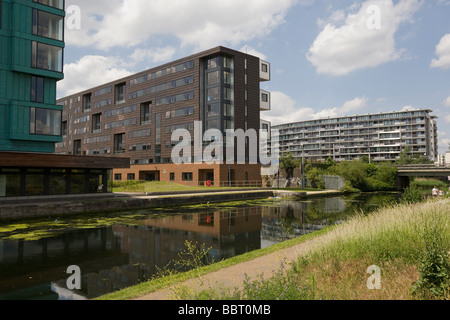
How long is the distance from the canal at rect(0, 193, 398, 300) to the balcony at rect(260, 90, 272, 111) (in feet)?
131

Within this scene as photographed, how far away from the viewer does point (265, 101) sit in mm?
64500

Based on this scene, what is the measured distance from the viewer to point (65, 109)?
94.9 meters

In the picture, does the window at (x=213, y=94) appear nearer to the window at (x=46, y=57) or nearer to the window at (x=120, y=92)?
the window at (x=46, y=57)

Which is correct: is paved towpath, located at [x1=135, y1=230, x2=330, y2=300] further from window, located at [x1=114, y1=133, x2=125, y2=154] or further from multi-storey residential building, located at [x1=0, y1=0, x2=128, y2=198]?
window, located at [x1=114, y1=133, x2=125, y2=154]

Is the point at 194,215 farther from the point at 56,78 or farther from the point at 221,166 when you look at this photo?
the point at 221,166

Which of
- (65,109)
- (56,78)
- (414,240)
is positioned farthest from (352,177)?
(65,109)

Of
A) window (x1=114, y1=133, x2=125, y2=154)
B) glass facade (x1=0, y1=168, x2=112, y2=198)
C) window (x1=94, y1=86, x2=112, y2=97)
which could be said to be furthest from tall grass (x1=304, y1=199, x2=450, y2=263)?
window (x1=94, y1=86, x2=112, y2=97)

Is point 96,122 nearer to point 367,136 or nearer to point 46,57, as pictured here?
point 46,57

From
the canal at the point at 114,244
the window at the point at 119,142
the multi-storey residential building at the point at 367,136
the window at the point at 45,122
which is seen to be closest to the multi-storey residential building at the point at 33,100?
the window at the point at 45,122

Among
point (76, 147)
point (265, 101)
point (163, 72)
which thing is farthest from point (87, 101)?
point (265, 101)

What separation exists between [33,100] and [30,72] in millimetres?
2726
